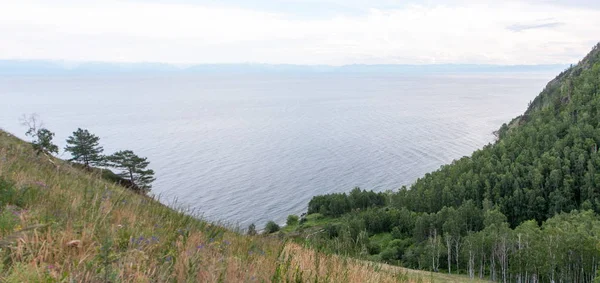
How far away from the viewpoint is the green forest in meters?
61.4

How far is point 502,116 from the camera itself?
199 metres

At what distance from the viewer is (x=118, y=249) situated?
5117mm

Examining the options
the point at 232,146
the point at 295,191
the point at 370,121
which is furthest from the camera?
the point at 370,121

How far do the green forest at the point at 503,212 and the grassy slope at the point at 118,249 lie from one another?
62146mm

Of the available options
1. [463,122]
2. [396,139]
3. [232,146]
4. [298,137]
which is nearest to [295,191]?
[232,146]

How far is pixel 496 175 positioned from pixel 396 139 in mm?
44192

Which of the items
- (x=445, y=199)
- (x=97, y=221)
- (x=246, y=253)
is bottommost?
(x=445, y=199)

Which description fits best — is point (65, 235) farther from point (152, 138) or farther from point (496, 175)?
point (152, 138)

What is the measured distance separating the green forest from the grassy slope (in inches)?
2447

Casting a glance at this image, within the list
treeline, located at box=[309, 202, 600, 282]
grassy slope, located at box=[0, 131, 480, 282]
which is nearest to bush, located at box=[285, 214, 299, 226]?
treeline, located at box=[309, 202, 600, 282]

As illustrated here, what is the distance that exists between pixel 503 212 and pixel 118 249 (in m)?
107

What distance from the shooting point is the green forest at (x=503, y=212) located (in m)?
61.4

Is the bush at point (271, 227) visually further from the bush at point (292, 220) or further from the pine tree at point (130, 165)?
the pine tree at point (130, 165)

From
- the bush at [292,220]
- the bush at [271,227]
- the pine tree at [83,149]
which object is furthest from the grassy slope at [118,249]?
the bush at [292,220]
